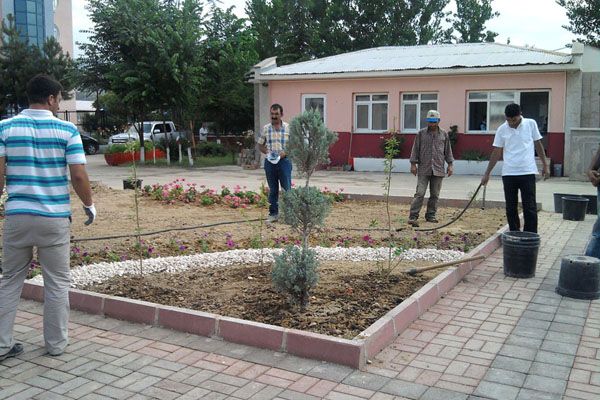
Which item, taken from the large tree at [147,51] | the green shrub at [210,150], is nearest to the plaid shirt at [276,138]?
the large tree at [147,51]

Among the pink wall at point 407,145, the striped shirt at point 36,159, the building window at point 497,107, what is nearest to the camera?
the striped shirt at point 36,159

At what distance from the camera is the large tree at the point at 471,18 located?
1881 inches

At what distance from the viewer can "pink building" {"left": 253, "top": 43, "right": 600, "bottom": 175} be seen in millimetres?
20562

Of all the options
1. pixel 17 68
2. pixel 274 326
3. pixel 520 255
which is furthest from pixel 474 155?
pixel 17 68

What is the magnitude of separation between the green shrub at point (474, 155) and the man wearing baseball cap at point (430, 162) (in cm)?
1172

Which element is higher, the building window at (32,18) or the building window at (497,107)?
the building window at (32,18)

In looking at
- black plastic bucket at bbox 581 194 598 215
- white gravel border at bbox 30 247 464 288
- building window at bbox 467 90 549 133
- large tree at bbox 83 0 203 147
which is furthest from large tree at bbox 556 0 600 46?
white gravel border at bbox 30 247 464 288

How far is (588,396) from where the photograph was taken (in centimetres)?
405

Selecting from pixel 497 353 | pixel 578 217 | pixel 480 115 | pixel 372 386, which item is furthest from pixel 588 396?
pixel 480 115

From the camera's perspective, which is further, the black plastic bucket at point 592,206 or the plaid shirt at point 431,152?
the black plastic bucket at point 592,206

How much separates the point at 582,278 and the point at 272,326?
10.5 feet

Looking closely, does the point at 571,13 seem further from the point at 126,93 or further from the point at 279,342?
the point at 279,342

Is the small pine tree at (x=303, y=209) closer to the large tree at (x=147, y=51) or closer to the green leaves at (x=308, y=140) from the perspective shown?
the green leaves at (x=308, y=140)

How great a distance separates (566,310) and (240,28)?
83.3 feet
